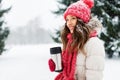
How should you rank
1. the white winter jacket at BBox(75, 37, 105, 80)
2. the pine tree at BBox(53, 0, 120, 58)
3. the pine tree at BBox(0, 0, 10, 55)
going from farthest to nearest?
1. the pine tree at BBox(0, 0, 10, 55)
2. the pine tree at BBox(53, 0, 120, 58)
3. the white winter jacket at BBox(75, 37, 105, 80)

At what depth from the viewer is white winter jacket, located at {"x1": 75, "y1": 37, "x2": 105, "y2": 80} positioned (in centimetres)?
354

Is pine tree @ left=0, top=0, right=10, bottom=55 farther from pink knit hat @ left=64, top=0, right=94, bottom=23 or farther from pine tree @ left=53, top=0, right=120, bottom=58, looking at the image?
pink knit hat @ left=64, top=0, right=94, bottom=23

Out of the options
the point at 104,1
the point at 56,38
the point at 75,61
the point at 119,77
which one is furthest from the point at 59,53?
the point at 56,38

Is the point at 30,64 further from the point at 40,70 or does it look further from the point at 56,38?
the point at 56,38

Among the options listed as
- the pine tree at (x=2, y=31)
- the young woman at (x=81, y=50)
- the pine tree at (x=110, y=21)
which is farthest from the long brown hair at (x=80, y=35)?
the pine tree at (x=2, y=31)

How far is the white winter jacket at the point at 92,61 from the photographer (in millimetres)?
3535

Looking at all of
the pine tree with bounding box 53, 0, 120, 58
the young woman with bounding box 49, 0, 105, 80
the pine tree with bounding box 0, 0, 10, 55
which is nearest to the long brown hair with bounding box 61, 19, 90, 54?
the young woman with bounding box 49, 0, 105, 80

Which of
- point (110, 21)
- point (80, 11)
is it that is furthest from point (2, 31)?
point (80, 11)

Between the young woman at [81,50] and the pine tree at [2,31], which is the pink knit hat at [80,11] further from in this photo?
the pine tree at [2,31]

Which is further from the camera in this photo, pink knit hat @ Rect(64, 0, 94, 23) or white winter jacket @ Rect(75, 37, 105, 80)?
pink knit hat @ Rect(64, 0, 94, 23)

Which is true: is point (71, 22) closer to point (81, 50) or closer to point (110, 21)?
point (81, 50)

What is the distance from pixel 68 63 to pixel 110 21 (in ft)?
44.0

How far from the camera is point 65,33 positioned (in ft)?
12.7

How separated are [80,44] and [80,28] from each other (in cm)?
15
